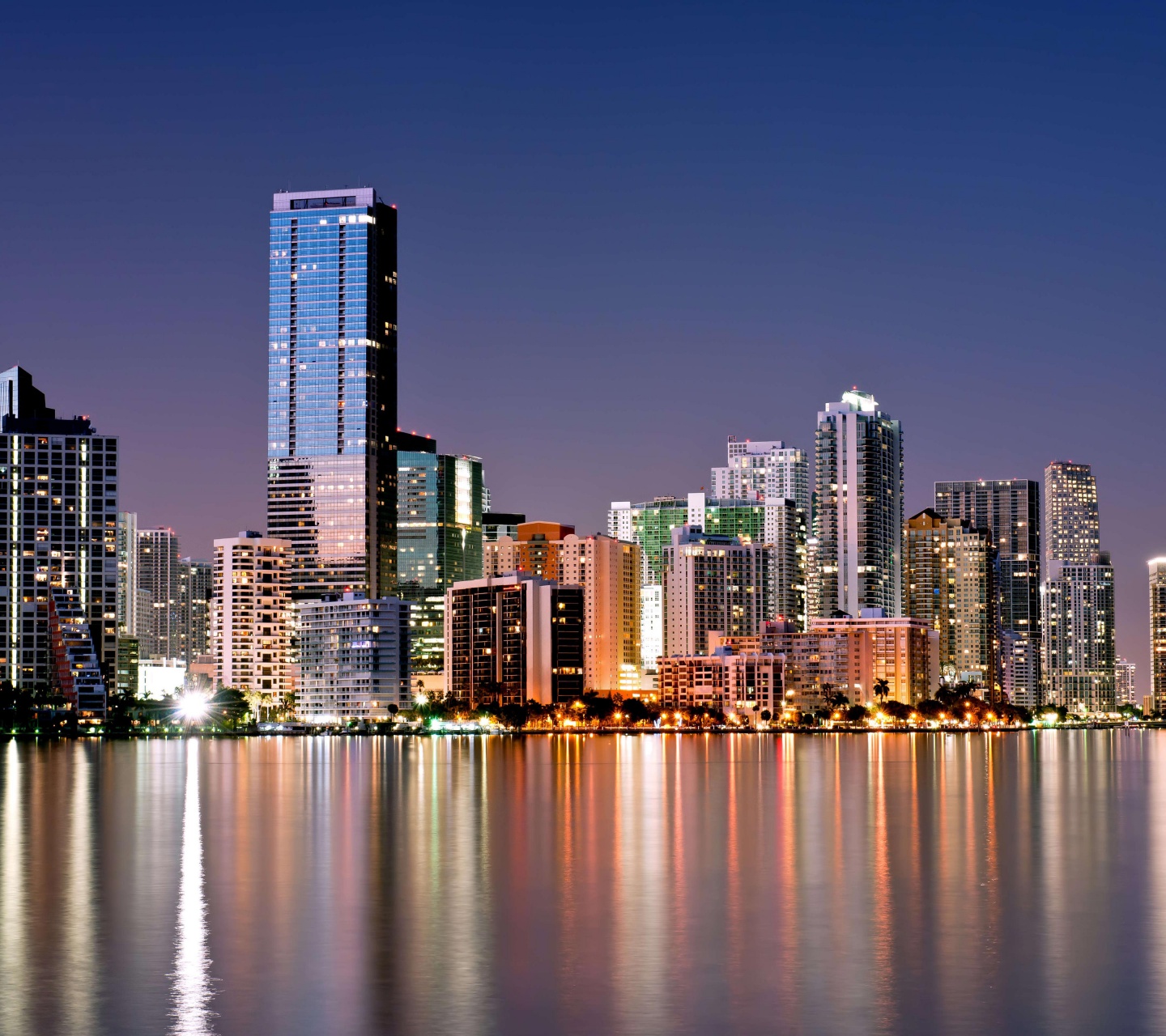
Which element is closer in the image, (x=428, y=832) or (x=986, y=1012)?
(x=986, y=1012)

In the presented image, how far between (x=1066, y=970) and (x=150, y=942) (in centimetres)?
2365

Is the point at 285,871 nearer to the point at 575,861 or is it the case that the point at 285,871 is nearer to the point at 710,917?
the point at 575,861

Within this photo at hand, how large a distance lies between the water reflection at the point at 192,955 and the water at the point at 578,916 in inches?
5.6

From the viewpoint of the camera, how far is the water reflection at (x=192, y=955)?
35.7m

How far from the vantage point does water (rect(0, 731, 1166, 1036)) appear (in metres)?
36.7

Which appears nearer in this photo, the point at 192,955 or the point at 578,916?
the point at 192,955

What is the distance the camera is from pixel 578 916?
50.2 m

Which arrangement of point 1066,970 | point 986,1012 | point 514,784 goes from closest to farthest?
point 986,1012 < point 1066,970 < point 514,784

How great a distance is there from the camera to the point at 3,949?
43.2 metres

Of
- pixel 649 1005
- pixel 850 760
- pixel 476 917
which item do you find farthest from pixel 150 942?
pixel 850 760

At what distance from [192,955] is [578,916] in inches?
467

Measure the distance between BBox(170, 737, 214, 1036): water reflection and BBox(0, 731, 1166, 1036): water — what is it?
0.14m

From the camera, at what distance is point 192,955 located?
43625mm

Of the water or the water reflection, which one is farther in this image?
the water
